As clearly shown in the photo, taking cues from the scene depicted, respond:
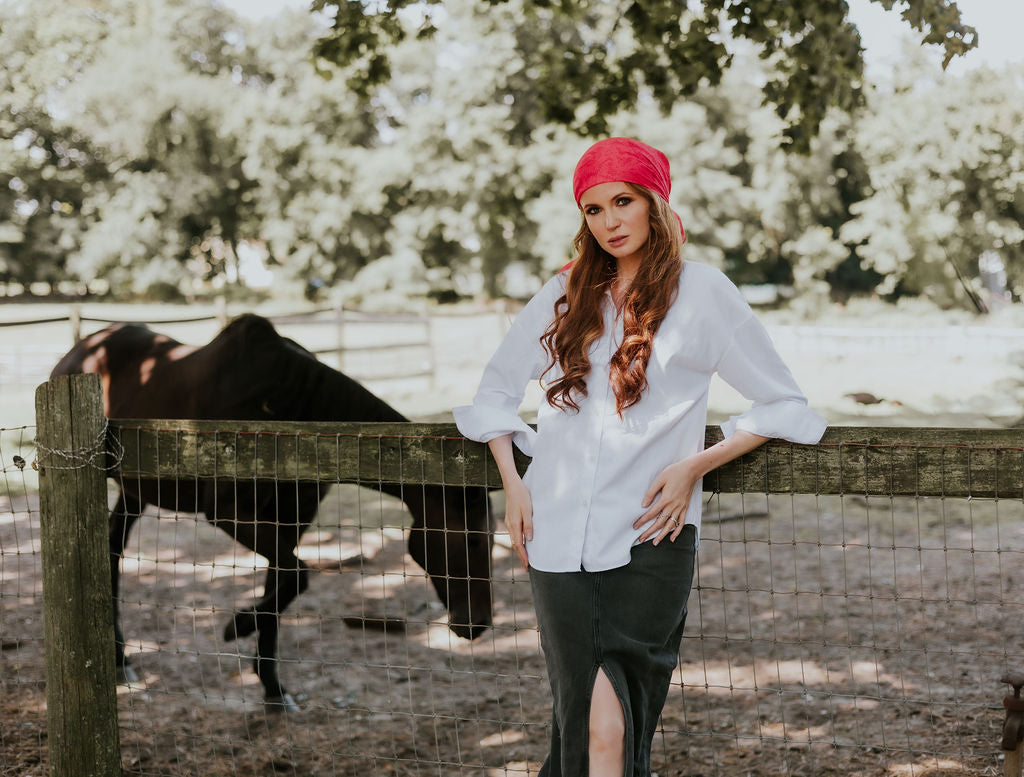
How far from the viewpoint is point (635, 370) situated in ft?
6.63

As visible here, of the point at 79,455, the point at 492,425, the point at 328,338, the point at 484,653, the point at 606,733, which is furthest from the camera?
the point at 328,338

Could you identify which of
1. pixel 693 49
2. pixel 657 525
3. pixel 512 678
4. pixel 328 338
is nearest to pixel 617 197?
pixel 657 525

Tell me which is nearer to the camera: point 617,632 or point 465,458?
point 617,632

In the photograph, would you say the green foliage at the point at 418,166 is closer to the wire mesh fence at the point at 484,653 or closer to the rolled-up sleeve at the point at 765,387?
the wire mesh fence at the point at 484,653

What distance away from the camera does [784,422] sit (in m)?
2.07

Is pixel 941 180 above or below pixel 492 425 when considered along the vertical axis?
above

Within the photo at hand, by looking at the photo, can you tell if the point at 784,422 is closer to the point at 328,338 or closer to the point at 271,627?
the point at 271,627

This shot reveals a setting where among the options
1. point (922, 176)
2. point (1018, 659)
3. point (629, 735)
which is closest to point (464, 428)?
point (629, 735)

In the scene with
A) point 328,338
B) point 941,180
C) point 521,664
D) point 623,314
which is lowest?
point 521,664

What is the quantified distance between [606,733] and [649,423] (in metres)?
0.65

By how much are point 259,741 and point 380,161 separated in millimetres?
33700

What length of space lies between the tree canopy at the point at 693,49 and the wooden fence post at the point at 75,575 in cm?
417

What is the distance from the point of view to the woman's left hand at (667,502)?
79.4 inches

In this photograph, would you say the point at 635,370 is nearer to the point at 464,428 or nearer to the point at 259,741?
the point at 464,428
